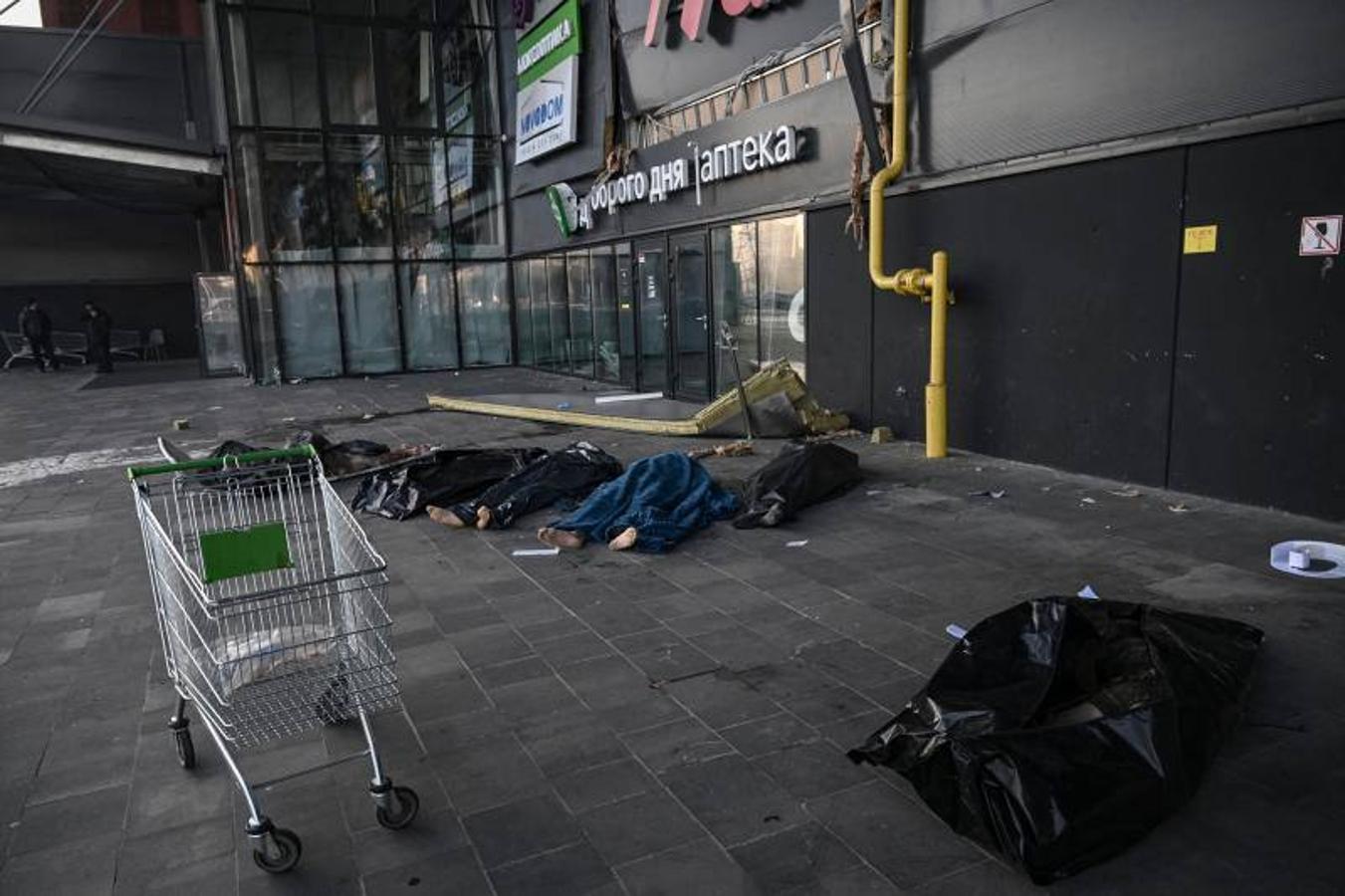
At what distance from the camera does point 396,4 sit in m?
19.1

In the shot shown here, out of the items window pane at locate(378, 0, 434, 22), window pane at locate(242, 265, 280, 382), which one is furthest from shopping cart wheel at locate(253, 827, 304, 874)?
window pane at locate(378, 0, 434, 22)

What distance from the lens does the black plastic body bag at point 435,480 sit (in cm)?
720

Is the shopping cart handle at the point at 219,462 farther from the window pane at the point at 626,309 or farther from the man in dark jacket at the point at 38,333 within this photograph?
the man in dark jacket at the point at 38,333

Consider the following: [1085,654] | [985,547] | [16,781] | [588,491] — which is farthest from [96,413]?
[1085,654]

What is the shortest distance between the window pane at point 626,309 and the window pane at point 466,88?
6.85m

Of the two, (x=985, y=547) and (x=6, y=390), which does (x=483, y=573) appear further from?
(x=6, y=390)

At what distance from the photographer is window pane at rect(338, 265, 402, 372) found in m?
19.0

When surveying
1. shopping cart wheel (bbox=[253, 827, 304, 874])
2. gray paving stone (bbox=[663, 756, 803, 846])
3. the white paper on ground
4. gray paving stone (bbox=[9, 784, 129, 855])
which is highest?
the white paper on ground

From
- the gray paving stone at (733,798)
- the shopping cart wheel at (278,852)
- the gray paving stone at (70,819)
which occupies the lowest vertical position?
the gray paving stone at (70,819)

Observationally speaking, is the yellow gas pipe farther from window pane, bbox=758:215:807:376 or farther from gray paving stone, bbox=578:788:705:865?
gray paving stone, bbox=578:788:705:865

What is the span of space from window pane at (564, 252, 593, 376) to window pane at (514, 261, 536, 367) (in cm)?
248

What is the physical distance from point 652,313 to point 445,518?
7.73 meters

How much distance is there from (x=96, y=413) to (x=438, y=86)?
10.0 m

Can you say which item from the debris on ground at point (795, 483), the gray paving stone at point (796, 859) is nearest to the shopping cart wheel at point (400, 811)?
the gray paving stone at point (796, 859)
